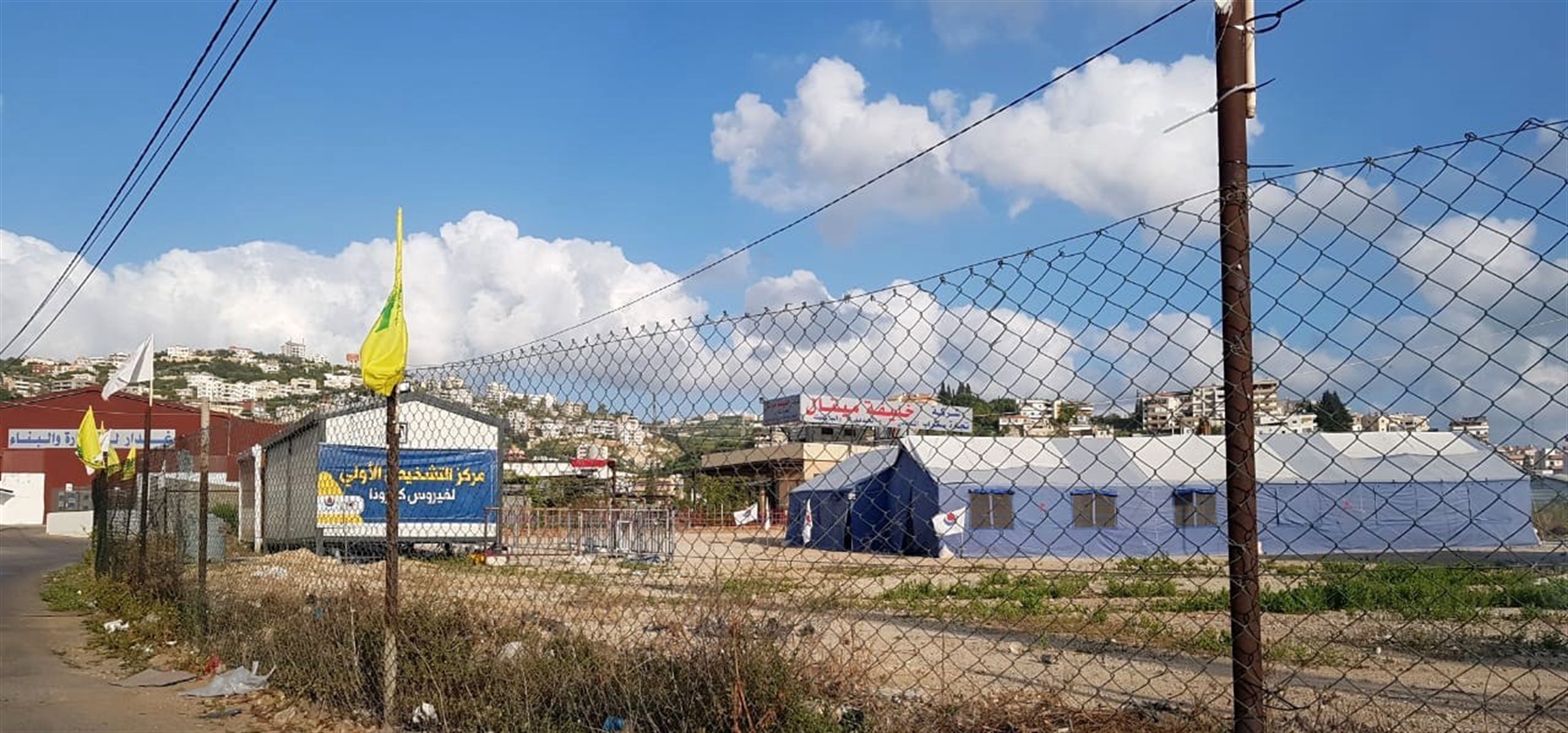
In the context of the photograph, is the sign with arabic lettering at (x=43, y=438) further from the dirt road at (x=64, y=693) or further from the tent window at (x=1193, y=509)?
the tent window at (x=1193, y=509)

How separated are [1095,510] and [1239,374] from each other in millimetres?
6909

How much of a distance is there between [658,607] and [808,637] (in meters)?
1.40

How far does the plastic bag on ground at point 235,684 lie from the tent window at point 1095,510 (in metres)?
5.47

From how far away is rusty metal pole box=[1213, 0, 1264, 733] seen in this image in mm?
3078

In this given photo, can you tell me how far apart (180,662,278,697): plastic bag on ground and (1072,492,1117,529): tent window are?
5.47 metres

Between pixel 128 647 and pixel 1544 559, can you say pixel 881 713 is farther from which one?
pixel 128 647

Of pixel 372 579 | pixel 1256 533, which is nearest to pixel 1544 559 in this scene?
pixel 1256 533

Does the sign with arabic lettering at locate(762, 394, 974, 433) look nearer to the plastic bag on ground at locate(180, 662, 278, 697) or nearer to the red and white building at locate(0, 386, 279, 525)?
the plastic bag on ground at locate(180, 662, 278, 697)

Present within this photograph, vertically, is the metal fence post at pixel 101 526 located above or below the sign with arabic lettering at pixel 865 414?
below

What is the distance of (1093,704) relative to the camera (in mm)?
6402

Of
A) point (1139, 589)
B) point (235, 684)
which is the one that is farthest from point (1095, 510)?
→ point (235, 684)

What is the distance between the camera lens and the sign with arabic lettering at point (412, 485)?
1559 centimetres

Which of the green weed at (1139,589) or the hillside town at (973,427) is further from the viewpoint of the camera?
the green weed at (1139,589)

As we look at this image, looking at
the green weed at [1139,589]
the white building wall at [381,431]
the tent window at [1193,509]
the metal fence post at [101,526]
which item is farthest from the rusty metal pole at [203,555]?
the green weed at [1139,589]
